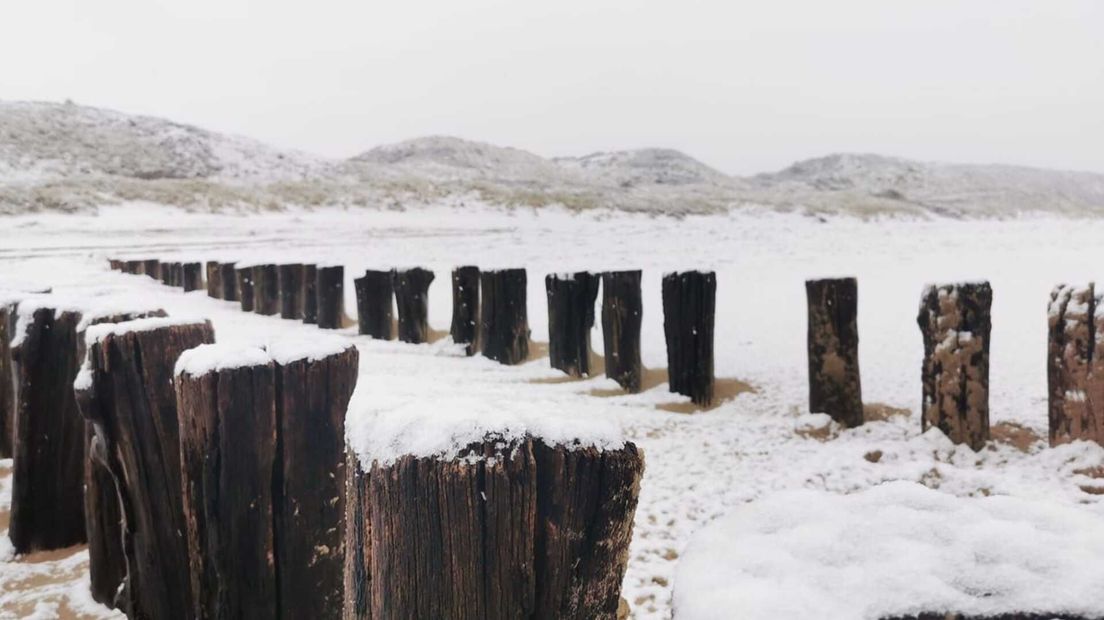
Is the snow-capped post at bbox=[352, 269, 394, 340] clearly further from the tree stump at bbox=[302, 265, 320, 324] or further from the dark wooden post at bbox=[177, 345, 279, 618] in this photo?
the dark wooden post at bbox=[177, 345, 279, 618]

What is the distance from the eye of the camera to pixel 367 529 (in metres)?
1.14

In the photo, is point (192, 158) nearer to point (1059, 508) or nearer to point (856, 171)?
point (1059, 508)

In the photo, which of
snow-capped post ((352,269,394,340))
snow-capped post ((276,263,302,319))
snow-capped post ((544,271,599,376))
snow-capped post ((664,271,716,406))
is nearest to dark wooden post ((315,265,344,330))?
snow-capped post ((276,263,302,319))

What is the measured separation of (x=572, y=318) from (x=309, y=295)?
4.11 m

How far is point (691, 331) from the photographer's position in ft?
16.3

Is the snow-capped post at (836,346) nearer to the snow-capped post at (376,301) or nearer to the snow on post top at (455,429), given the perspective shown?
the snow on post top at (455,429)

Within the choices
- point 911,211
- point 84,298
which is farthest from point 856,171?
point 84,298

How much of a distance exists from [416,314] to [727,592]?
6522 millimetres

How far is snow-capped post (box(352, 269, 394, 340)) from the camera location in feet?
24.4

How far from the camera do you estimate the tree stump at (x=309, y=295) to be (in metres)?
8.52

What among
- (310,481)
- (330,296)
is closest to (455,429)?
(310,481)

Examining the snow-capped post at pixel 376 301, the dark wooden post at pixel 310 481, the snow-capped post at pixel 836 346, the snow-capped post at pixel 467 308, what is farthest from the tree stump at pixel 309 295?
the dark wooden post at pixel 310 481

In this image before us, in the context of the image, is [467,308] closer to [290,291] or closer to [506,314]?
[506,314]

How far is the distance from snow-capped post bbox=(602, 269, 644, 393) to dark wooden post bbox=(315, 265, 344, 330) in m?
3.82
